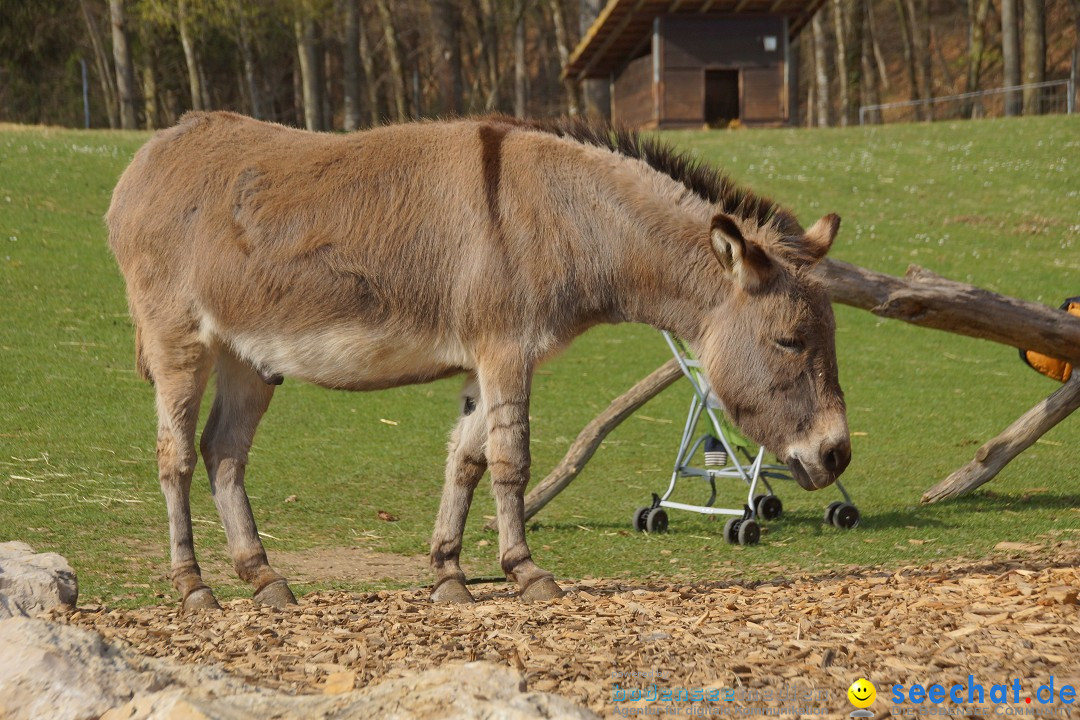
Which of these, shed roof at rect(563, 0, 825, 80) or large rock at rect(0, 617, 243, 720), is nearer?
large rock at rect(0, 617, 243, 720)

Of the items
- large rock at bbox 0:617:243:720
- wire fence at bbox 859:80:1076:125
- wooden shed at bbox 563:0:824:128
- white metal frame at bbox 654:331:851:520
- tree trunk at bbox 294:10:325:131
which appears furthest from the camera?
tree trunk at bbox 294:10:325:131

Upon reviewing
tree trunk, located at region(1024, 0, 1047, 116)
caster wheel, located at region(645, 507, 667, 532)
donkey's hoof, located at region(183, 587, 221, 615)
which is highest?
tree trunk, located at region(1024, 0, 1047, 116)

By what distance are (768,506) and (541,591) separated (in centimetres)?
378

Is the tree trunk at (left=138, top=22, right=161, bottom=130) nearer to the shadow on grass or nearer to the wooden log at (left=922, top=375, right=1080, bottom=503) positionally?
the shadow on grass

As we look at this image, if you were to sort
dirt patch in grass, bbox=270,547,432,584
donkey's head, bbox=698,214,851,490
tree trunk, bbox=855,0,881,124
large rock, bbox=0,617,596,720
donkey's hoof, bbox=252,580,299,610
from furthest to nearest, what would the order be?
tree trunk, bbox=855,0,881,124, dirt patch in grass, bbox=270,547,432,584, donkey's hoof, bbox=252,580,299,610, donkey's head, bbox=698,214,851,490, large rock, bbox=0,617,596,720

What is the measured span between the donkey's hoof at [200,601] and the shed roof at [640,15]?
2423cm

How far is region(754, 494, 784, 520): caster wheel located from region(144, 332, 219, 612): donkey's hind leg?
4.55m

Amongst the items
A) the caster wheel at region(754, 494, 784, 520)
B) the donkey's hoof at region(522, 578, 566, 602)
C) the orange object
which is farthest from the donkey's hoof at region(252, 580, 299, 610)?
the orange object

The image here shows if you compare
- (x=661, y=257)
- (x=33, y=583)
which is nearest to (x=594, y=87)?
(x=661, y=257)

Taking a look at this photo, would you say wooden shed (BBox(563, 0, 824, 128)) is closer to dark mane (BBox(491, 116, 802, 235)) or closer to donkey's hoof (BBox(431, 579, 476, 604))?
dark mane (BBox(491, 116, 802, 235))

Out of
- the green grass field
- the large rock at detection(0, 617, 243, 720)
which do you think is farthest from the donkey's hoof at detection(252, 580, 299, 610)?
the large rock at detection(0, 617, 243, 720)

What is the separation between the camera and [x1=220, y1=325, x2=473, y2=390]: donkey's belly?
5434 mm

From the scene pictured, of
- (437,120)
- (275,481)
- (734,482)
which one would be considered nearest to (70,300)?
(275,481)

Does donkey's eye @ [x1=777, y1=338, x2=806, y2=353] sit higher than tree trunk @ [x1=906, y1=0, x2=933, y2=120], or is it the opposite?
tree trunk @ [x1=906, y1=0, x2=933, y2=120]
